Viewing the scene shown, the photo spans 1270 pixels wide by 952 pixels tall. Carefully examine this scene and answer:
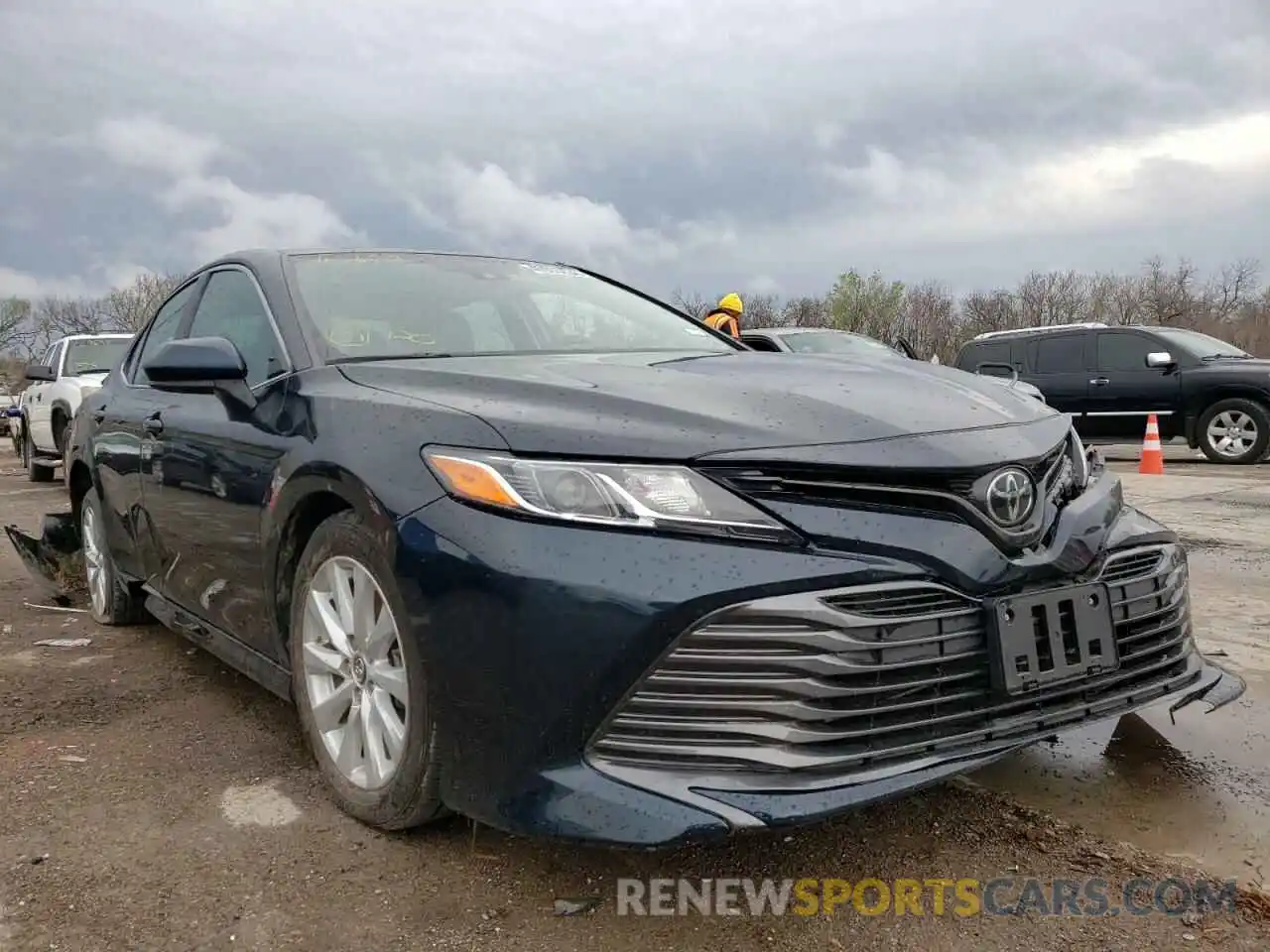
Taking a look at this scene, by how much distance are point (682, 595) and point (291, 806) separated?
1.33 meters

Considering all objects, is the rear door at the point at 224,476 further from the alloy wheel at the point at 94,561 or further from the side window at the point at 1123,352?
the side window at the point at 1123,352

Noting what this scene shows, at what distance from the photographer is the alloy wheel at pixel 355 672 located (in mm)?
2234

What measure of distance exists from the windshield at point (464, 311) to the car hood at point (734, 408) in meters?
0.25

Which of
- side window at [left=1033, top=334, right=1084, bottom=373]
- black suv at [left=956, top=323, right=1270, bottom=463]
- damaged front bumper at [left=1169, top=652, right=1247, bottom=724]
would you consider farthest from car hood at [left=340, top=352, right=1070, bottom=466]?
side window at [left=1033, top=334, right=1084, bottom=373]

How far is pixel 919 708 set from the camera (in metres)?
1.92

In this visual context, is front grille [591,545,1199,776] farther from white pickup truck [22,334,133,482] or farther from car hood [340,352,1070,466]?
white pickup truck [22,334,133,482]

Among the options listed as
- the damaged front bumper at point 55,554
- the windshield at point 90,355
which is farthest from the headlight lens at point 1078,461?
the windshield at point 90,355

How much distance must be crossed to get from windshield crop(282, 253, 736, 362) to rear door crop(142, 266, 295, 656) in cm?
20

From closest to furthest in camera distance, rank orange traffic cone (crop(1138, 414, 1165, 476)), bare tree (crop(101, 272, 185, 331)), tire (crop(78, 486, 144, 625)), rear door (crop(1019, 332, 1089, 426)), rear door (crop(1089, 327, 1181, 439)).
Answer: tire (crop(78, 486, 144, 625)) < orange traffic cone (crop(1138, 414, 1165, 476)) < rear door (crop(1089, 327, 1181, 439)) < rear door (crop(1019, 332, 1089, 426)) < bare tree (crop(101, 272, 185, 331))

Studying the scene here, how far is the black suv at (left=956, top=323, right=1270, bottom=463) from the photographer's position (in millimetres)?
10906

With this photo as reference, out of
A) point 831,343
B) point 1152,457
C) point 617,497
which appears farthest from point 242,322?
point 1152,457

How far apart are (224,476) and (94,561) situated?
206 centimetres

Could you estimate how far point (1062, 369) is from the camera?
1234 centimetres

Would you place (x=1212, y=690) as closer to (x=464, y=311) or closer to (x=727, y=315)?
(x=464, y=311)
